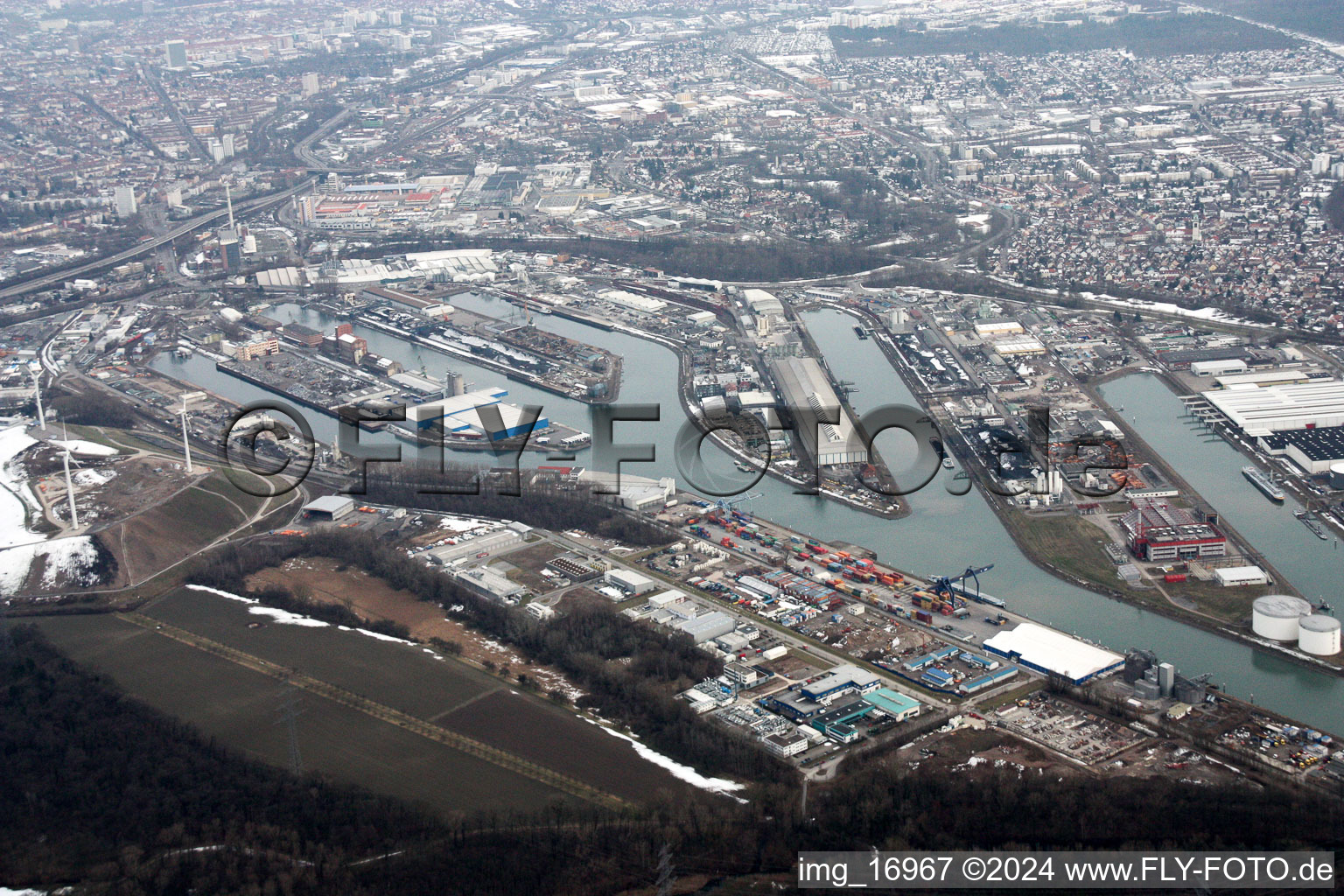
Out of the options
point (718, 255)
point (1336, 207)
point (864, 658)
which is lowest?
point (864, 658)

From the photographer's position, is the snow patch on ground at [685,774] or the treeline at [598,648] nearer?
the snow patch on ground at [685,774]

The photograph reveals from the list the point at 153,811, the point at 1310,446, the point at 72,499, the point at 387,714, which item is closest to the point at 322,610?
the point at 387,714

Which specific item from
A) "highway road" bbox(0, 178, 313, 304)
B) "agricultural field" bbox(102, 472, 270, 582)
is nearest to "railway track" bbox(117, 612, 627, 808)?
"agricultural field" bbox(102, 472, 270, 582)

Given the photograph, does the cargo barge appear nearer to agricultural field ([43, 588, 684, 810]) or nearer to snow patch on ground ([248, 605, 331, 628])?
agricultural field ([43, 588, 684, 810])

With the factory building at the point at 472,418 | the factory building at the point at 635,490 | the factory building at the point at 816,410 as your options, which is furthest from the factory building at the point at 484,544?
the factory building at the point at 816,410

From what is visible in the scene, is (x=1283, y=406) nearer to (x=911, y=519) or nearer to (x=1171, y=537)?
(x=1171, y=537)

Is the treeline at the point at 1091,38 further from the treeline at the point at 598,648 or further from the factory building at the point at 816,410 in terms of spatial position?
the treeline at the point at 598,648

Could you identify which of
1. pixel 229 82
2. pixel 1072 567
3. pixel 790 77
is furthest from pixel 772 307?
pixel 229 82
